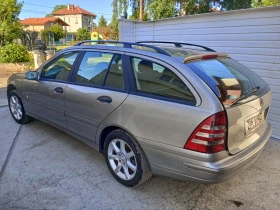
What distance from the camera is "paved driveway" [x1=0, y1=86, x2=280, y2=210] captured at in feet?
7.86

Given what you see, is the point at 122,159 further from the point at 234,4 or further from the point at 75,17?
the point at 75,17

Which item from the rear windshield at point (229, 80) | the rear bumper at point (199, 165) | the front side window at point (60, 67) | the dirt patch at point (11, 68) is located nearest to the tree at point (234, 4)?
the dirt patch at point (11, 68)

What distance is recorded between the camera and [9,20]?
11.8 metres

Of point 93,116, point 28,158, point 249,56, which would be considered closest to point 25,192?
point 28,158

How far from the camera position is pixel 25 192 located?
8.28 ft

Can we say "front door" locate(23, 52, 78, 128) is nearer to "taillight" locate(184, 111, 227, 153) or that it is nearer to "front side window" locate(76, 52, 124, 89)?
"front side window" locate(76, 52, 124, 89)

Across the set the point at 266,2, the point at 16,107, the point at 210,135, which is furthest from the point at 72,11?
the point at 210,135

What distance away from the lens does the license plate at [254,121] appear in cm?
222

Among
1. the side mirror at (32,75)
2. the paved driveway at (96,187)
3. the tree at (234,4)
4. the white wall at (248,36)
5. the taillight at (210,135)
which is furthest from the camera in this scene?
the tree at (234,4)

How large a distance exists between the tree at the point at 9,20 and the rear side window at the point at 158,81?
1181 centimetres

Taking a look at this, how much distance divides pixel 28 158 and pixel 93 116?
1224 mm

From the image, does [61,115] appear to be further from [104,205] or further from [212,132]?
[212,132]

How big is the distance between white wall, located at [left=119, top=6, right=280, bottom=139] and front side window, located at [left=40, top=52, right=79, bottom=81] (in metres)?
2.95

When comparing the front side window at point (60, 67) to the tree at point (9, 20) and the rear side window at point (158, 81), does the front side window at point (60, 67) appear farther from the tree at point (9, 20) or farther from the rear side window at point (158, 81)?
the tree at point (9, 20)
